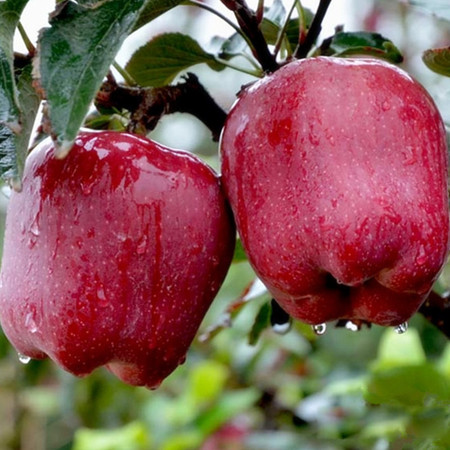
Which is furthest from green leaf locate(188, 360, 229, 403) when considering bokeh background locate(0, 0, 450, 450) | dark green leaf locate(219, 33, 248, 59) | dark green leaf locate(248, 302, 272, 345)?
dark green leaf locate(219, 33, 248, 59)

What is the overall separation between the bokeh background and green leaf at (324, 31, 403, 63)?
53mm

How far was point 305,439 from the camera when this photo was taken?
46.6 inches

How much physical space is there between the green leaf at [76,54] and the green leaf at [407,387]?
0.37 m

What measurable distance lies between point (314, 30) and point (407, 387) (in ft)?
1.03

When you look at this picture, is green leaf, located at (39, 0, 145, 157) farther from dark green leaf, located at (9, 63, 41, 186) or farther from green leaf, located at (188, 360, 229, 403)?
green leaf, located at (188, 360, 229, 403)

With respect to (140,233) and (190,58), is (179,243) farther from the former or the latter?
(190,58)

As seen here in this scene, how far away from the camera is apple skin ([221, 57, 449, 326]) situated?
0.57 metres

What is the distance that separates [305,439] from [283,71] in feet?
2.31

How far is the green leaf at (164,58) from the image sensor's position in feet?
2.54

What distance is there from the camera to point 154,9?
24.2 inches

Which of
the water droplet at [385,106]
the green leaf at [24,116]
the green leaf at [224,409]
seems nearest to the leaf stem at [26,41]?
the green leaf at [24,116]

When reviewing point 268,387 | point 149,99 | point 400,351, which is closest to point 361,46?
point 149,99

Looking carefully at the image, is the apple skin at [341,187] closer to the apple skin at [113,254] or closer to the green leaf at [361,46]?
the apple skin at [113,254]

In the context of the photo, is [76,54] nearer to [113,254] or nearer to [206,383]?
[113,254]
